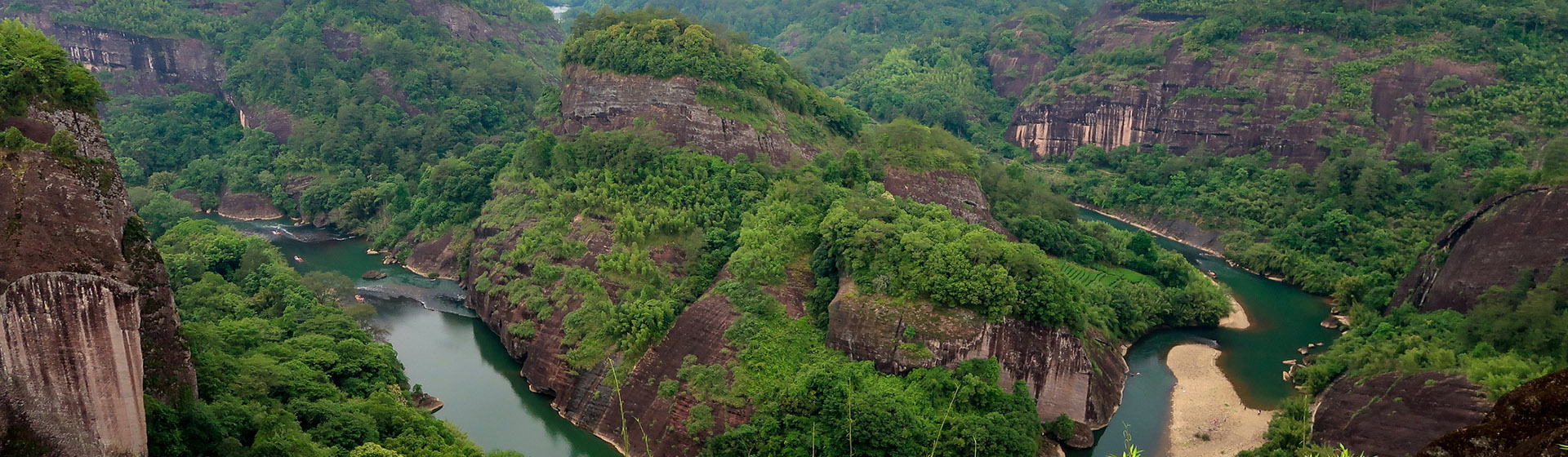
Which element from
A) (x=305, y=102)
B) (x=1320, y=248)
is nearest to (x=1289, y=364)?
(x=1320, y=248)

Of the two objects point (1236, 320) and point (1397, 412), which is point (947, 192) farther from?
point (1397, 412)

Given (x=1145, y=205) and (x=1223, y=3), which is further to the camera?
(x=1223, y=3)

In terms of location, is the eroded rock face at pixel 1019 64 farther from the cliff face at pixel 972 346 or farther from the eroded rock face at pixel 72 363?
the eroded rock face at pixel 72 363

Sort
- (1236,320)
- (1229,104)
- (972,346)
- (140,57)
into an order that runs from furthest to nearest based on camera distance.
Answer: (140,57)
(1229,104)
(1236,320)
(972,346)

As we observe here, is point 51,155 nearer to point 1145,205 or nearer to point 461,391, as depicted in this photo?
point 461,391

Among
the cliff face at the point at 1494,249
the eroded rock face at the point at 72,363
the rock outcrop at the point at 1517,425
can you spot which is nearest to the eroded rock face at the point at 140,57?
the eroded rock face at the point at 72,363

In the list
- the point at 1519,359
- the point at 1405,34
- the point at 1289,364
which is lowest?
the point at 1289,364

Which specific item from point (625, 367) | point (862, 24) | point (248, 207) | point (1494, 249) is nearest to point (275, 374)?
point (625, 367)
